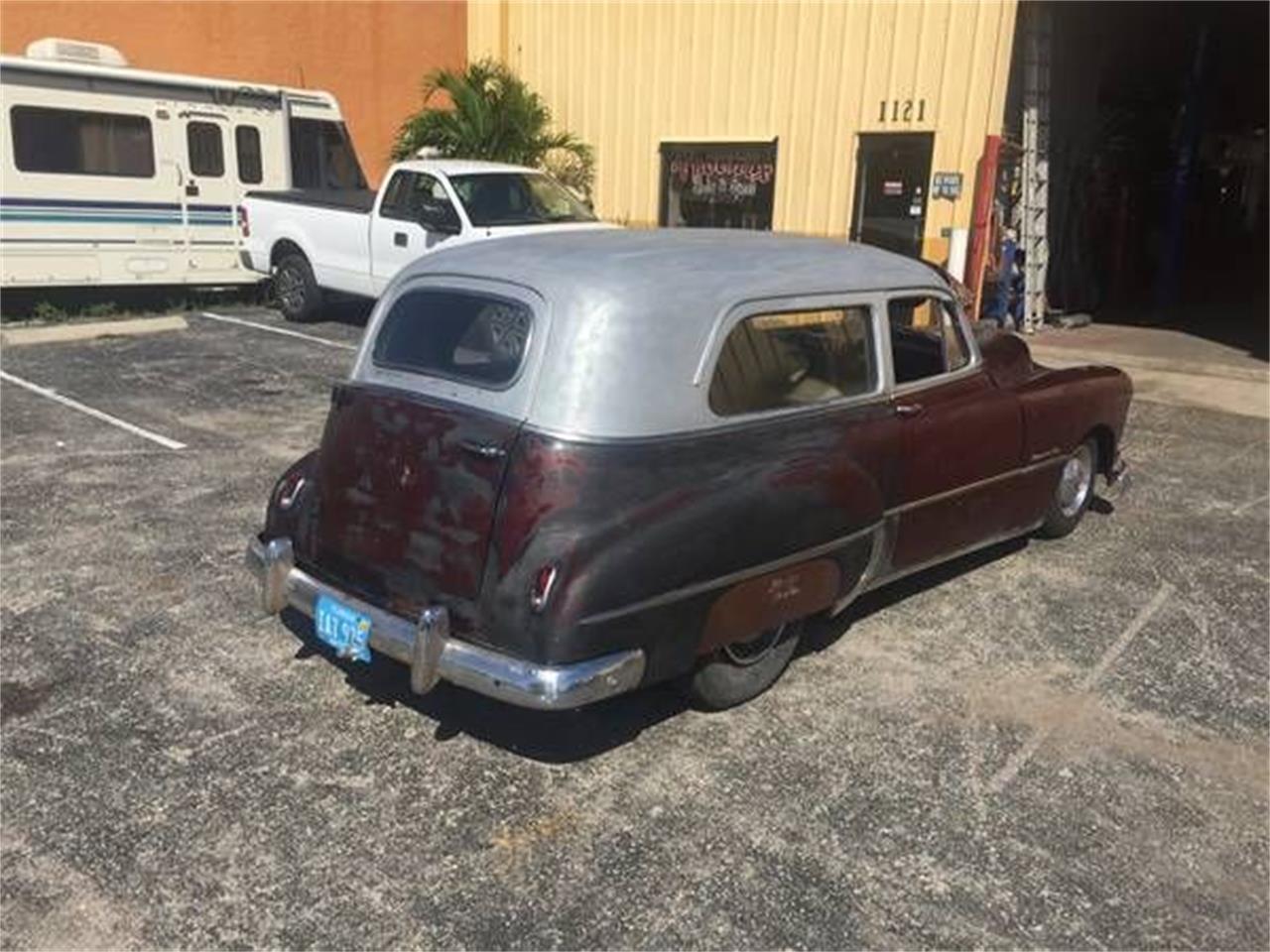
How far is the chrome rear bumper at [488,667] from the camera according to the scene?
345 cm

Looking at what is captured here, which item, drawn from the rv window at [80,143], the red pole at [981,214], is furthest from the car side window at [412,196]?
the red pole at [981,214]

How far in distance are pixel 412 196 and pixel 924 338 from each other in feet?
26.0

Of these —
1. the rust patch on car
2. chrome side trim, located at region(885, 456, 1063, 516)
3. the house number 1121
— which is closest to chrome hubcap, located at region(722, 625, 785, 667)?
the rust patch on car

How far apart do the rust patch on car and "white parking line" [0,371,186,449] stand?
16.7 feet

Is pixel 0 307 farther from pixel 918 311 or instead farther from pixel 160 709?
pixel 918 311

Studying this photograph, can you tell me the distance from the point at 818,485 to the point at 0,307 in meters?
11.7

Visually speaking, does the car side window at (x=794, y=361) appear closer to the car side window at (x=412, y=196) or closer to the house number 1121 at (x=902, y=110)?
the car side window at (x=412, y=196)

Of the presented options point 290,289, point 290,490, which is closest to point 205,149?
point 290,289

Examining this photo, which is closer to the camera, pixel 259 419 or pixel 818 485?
pixel 818 485

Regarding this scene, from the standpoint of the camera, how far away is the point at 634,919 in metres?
3.08

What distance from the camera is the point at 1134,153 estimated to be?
1655 cm

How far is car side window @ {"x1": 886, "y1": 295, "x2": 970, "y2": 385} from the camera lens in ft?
15.7

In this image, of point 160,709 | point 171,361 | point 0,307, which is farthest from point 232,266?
point 160,709

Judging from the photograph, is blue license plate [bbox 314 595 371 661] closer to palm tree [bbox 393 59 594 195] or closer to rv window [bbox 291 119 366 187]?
rv window [bbox 291 119 366 187]
